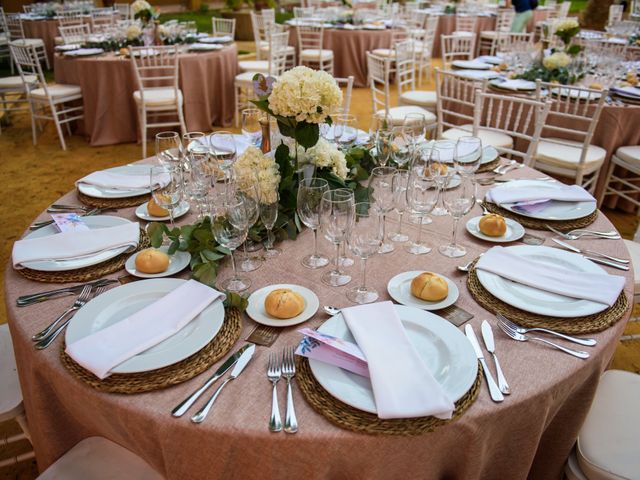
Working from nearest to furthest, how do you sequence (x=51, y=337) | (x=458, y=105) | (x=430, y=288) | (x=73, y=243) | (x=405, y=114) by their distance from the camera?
(x=51, y=337) < (x=430, y=288) < (x=73, y=243) < (x=458, y=105) < (x=405, y=114)

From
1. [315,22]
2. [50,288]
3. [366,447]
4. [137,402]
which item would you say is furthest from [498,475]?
[315,22]

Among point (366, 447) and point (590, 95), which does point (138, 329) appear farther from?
point (590, 95)

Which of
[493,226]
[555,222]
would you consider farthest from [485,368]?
[555,222]

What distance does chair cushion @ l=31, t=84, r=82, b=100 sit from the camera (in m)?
4.90

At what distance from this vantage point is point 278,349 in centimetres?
107

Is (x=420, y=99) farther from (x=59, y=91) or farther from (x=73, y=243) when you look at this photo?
(x=73, y=243)

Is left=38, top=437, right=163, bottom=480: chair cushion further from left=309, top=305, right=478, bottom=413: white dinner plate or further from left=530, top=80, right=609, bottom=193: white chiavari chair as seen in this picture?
left=530, top=80, right=609, bottom=193: white chiavari chair

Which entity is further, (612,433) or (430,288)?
(612,433)

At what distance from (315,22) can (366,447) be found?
26.0 ft

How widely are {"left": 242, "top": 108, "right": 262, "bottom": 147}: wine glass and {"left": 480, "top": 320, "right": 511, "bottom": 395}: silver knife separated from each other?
1136mm

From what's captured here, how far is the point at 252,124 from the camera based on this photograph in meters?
1.88

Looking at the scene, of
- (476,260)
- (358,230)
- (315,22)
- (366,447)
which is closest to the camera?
(366,447)

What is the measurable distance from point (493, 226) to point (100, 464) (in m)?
1.29

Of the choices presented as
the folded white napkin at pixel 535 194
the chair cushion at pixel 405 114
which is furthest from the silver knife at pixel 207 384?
the chair cushion at pixel 405 114
